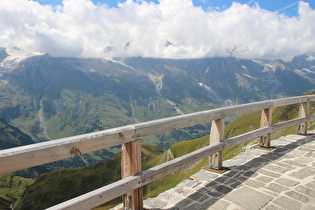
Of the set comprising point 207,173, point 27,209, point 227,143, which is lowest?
point 27,209

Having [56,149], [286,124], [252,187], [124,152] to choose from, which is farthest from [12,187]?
[56,149]

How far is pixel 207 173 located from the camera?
6363mm

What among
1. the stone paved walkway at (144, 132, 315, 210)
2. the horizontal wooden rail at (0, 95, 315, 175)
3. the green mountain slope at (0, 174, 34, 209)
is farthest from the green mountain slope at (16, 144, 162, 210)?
the horizontal wooden rail at (0, 95, 315, 175)

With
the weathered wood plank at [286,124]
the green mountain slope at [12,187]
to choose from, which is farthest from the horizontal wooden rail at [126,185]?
the green mountain slope at [12,187]

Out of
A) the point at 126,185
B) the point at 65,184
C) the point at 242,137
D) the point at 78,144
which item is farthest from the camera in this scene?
the point at 65,184

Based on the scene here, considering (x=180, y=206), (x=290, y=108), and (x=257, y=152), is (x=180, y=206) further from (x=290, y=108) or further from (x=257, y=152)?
(x=290, y=108)

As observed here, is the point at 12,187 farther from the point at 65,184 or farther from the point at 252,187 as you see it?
the point at 252,187

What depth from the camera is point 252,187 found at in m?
5.41

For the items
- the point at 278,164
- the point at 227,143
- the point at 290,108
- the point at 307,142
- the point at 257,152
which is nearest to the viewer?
the point at 227,143

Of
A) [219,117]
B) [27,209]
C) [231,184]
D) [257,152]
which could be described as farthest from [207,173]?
[27,209]

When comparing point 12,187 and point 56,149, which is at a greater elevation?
point 56,149

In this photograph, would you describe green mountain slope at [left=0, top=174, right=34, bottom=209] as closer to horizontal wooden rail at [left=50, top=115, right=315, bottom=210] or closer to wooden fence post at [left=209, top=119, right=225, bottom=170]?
wooden fence post at [left=209, top=119, right=225, bottom=170]

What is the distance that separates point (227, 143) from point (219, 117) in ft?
3.11

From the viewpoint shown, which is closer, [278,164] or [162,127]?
[162,127]
